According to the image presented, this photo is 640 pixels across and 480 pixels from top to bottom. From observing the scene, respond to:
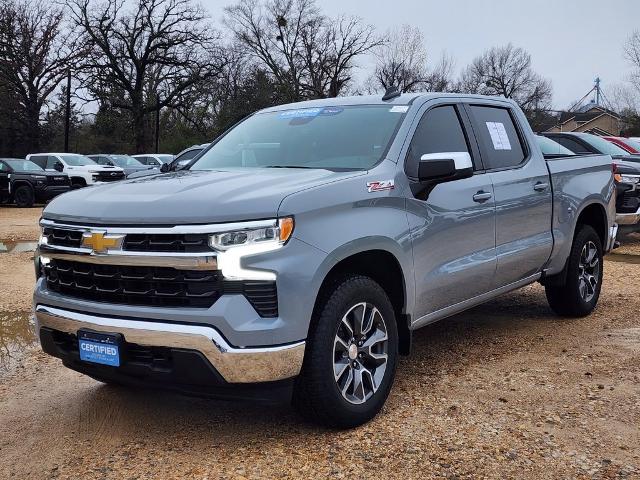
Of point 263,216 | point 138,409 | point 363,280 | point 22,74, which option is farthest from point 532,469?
point 22,74

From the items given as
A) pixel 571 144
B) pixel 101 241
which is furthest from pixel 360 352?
pixel 571 144

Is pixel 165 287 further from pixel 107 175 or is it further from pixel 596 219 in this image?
pixel 107 175

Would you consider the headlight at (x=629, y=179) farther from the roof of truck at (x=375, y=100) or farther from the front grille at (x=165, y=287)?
the front grille at (x=165, y=287)

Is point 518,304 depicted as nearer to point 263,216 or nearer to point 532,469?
point 532,469

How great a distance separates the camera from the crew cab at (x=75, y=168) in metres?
23.5

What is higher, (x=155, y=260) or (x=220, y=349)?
(x=155, y=260)

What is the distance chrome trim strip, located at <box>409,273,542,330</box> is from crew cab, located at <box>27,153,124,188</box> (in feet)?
67.0

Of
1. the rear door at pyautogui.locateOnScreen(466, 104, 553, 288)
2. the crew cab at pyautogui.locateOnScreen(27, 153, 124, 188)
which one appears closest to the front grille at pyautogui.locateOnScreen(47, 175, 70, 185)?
the crew cab at pyautogui.locateOnScreen(27, 153, 124, 188)

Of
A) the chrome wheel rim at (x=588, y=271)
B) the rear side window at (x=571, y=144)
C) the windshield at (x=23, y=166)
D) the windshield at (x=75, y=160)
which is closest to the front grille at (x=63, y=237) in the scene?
the chrome wheel rim at (x=588, y=271)

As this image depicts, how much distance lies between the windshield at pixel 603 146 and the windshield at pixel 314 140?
27.7 feet

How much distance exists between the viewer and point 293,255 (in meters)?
3.25

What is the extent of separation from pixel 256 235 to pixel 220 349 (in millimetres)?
543

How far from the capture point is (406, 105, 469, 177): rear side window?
422 centimetres

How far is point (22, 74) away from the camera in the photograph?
4116 centimetres
